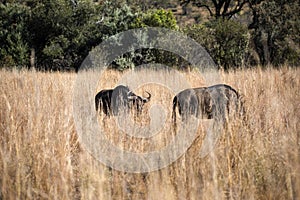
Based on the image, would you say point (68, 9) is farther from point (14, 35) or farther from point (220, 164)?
point (220, 164)

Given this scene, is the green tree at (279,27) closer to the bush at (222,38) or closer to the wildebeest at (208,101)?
the bush at (222,38)

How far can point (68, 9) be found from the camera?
58.7 ft

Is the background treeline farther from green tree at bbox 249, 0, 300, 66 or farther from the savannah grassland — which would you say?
the savannah grassland

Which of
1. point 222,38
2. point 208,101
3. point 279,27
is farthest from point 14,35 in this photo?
point 208,101

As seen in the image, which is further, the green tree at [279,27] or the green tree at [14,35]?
the green tree at [14,35]

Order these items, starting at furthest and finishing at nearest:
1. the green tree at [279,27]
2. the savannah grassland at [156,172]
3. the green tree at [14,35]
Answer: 1. the green tree at [14,35]
2. the green tree at [279,27]
3. the savannah grassland at [156,172]

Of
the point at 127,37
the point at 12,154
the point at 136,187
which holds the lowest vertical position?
the point at 136,187

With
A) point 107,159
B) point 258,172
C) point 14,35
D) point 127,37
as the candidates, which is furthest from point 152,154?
point 14,35

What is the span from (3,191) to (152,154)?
3.52 feet

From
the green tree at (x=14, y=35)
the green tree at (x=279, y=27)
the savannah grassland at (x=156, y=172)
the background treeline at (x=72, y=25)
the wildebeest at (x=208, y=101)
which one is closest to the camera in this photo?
the savannah grassland at (x=156, y=172)

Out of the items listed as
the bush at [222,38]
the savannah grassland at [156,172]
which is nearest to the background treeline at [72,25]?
the bush at [222,38]

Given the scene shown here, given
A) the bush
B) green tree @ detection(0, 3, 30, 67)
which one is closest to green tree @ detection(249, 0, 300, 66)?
the bush

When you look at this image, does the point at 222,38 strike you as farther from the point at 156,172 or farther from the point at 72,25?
the point at 156,172

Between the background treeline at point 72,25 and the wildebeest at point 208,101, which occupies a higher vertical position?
the background treeline at point 72,25
